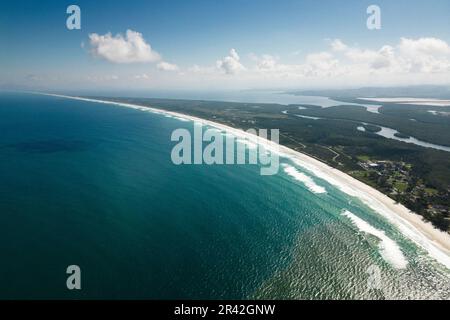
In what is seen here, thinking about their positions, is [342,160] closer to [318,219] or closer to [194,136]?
[318,219]

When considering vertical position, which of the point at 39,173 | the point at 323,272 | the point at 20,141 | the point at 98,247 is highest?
the point at 20,141

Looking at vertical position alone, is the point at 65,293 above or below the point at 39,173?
below

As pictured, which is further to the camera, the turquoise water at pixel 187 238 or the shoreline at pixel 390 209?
the shoreline at pixel 390 209

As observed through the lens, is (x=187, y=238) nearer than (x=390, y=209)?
Yes

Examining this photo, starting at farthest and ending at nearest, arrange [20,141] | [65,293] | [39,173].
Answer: [20,141] < [39,173] < [65,293]

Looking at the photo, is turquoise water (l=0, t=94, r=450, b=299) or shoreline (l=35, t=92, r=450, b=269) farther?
shoreline (l=35, t=92, r=450, b=269)

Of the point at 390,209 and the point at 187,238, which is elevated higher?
the point at 390,209

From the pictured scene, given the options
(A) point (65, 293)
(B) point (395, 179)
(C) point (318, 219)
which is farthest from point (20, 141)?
(B) point (395, 179)

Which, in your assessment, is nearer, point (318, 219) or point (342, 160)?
point (318, 219)
